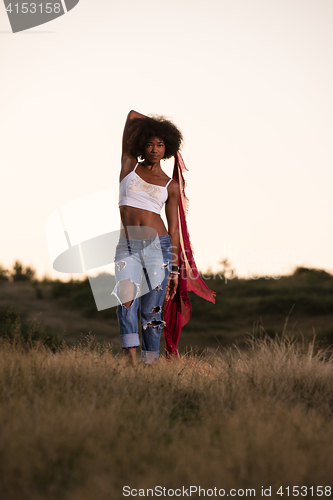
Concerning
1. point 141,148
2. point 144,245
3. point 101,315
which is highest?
point 141,148

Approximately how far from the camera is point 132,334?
4.25 m

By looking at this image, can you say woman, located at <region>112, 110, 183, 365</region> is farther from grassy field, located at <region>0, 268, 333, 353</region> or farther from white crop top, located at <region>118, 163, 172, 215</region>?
grassy field, located at <region>0, 268, 333, 353</region>

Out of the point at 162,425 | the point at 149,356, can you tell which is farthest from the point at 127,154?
the point at 162,425

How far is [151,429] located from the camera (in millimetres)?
2836

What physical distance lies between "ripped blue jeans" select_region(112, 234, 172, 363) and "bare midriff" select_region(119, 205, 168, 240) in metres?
0.06

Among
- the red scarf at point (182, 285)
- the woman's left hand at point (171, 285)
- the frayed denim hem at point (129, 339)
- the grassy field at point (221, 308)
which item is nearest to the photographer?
the frayed denim hem at point (129, 339)

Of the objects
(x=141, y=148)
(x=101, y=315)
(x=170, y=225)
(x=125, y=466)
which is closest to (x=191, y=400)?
(x=125, y=466)

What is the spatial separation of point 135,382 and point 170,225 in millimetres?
1614

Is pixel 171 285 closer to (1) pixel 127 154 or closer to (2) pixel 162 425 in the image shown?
(1) pixel 127 154

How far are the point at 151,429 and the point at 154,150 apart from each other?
104 inches

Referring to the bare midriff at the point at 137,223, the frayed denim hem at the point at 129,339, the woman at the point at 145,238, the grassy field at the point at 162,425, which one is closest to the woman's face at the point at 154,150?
the woman at the point at 145,238

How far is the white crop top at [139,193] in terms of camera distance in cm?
435

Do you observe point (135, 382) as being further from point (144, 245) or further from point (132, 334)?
point (144, 245)

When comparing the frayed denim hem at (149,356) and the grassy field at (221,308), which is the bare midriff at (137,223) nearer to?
the frayed denim hem at (149,356)
